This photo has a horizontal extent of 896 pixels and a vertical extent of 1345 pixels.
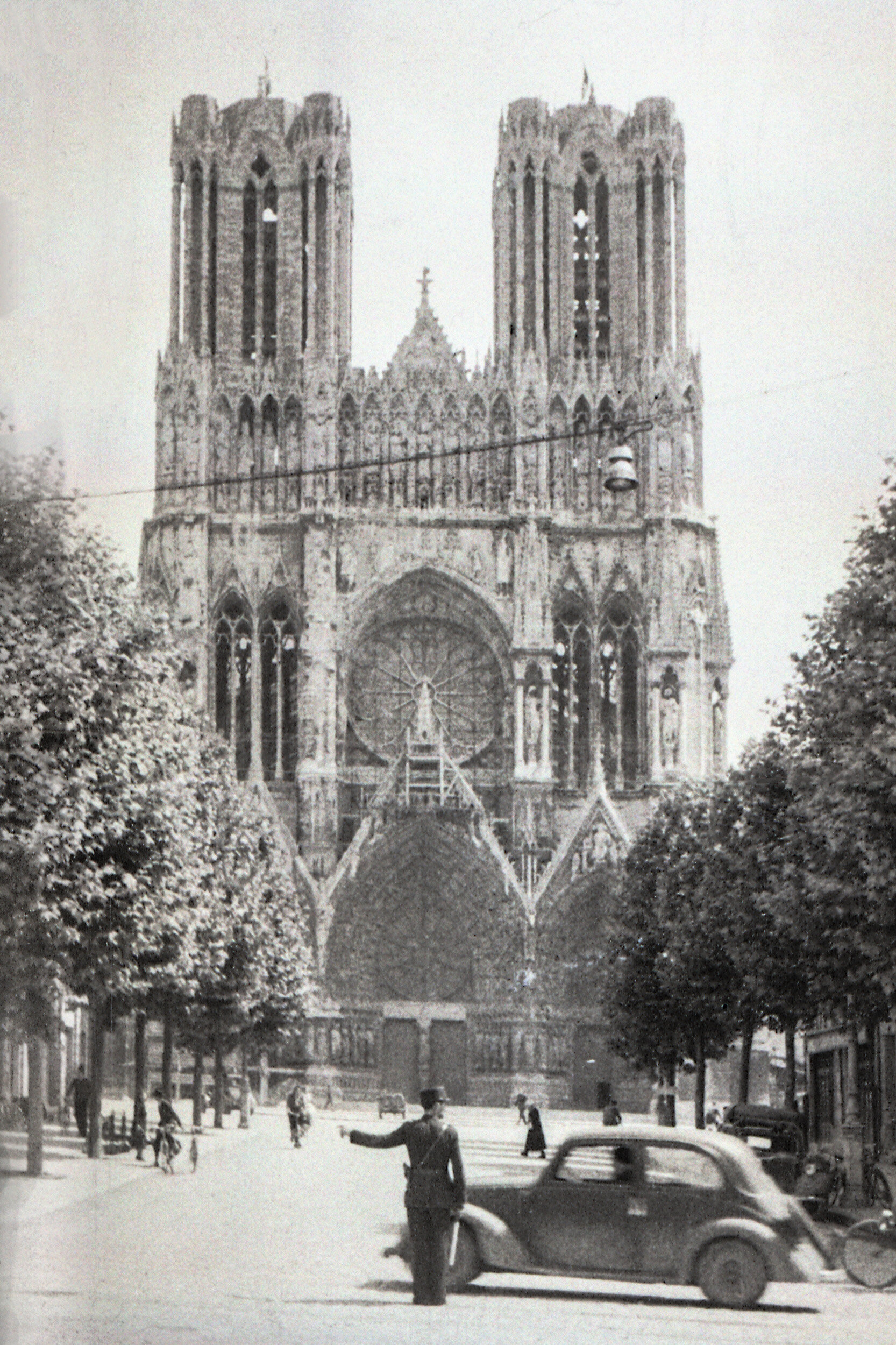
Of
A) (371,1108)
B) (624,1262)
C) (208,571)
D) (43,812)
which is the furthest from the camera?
(208,571)

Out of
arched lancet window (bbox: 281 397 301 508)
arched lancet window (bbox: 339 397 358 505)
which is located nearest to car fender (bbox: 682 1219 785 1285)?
arched lancet window (bbox: 281 397 301 508)

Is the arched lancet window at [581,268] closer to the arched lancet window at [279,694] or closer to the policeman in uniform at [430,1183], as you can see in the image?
the arched lancet window at [279,694]

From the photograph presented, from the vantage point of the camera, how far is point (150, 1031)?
7169 centimetres

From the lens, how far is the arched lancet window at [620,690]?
251ft

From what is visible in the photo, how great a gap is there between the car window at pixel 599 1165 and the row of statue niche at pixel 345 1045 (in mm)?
55217

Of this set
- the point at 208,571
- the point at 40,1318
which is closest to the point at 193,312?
the point at 208,571

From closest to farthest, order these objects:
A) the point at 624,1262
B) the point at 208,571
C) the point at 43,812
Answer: the point at 624,1262
the point at 43,812
the point at 208,571

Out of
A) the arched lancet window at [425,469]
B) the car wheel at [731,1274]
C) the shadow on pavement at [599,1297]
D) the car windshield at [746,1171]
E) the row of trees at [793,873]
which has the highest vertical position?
the arched lancet window at [425,469]

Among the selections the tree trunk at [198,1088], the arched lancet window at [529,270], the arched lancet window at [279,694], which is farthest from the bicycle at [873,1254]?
the arched lancet window at [529,270]

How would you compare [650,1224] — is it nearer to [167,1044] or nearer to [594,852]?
[167,1044]

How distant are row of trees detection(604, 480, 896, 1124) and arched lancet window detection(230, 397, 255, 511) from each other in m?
27.7

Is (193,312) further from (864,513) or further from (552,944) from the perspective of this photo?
(864,513)

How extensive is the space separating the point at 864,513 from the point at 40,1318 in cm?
1538

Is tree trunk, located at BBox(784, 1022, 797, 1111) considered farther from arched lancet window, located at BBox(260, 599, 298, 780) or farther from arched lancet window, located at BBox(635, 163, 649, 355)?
A: arched lancet window, located at BBox(635, 163, 649, 355)
